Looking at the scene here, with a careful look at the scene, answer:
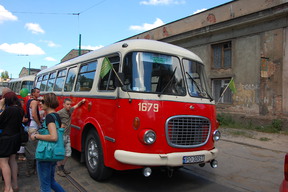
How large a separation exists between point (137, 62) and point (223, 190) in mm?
3045

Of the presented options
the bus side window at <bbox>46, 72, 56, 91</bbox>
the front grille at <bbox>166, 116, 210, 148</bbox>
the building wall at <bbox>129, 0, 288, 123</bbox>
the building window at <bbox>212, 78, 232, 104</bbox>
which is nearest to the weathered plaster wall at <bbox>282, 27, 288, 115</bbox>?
the building wall at <bbox>129, 0, 288, 123</bbox>

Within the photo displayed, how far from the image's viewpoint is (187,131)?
460cm

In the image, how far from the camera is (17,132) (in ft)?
13.9

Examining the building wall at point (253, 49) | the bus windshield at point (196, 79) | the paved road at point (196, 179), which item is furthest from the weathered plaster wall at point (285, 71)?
the bus windshield at point (196, 79)

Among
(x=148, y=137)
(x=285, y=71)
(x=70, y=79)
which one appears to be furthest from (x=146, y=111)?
(x=285, y=71)

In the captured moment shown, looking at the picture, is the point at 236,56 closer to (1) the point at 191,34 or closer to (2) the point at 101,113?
(1) the point at 191,34

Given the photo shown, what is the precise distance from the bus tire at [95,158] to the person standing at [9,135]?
4.70 ft

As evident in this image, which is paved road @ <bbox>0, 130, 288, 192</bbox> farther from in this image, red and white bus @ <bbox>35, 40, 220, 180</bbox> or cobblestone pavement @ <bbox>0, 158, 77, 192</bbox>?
red and white bus @ <bbox>35, 40, 220, 180</bbox>

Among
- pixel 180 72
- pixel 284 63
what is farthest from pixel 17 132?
pixel 284 63

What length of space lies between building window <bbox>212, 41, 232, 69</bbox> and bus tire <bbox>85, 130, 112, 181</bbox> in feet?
37.1

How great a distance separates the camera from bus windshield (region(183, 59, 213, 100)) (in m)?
5.07

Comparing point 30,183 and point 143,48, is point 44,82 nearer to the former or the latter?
point 30,183

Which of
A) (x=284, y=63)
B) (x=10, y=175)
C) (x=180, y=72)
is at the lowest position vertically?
(x=10, y=175)

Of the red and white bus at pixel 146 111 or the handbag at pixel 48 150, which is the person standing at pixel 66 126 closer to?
the red and white bus at pixel 146 111
